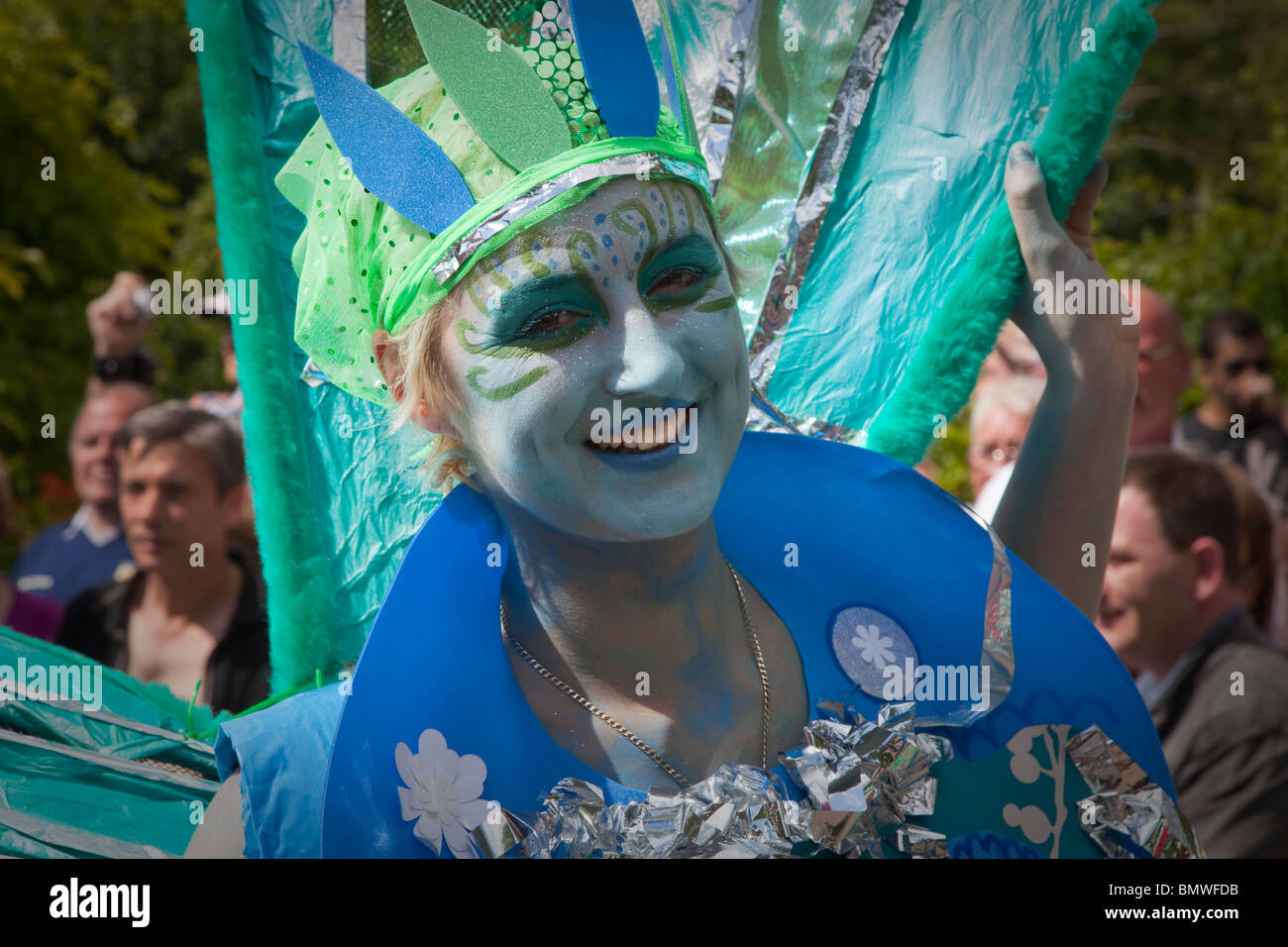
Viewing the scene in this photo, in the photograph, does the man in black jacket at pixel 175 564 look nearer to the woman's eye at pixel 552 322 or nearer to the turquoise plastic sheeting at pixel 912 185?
the turquoise plastic sheeting at pixel 912 185

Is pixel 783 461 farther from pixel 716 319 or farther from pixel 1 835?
pixel 1 835

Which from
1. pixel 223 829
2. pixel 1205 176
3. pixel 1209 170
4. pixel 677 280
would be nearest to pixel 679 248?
pixel 677 280

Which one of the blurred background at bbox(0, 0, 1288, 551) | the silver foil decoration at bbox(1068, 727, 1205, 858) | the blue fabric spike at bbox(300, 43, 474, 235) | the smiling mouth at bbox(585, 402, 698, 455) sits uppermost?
the blurred background at bbox(0, 0, 1288, 551)

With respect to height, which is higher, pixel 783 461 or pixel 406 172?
pixel 406 172

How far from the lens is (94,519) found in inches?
156

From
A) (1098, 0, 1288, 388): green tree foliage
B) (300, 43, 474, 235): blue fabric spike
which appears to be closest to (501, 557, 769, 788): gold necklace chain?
(300, 43, 474, 235): blue fabric spike

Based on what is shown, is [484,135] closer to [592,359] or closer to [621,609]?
[592,359]

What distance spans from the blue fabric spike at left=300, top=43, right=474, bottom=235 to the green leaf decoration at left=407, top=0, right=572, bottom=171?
55 millimetres

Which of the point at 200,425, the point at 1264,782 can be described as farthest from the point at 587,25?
the point at 200,425

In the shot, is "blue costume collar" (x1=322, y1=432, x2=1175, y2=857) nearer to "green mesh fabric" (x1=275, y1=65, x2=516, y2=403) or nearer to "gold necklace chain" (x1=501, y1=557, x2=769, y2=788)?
"gold necklace chain" (x1=501, y1=557, x2=769, y2=788)

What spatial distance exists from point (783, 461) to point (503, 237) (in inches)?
20.2

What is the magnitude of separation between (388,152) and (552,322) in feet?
0.83

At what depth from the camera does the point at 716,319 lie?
1364mm

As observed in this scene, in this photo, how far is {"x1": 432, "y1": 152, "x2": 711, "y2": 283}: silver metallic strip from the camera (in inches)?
51.3
